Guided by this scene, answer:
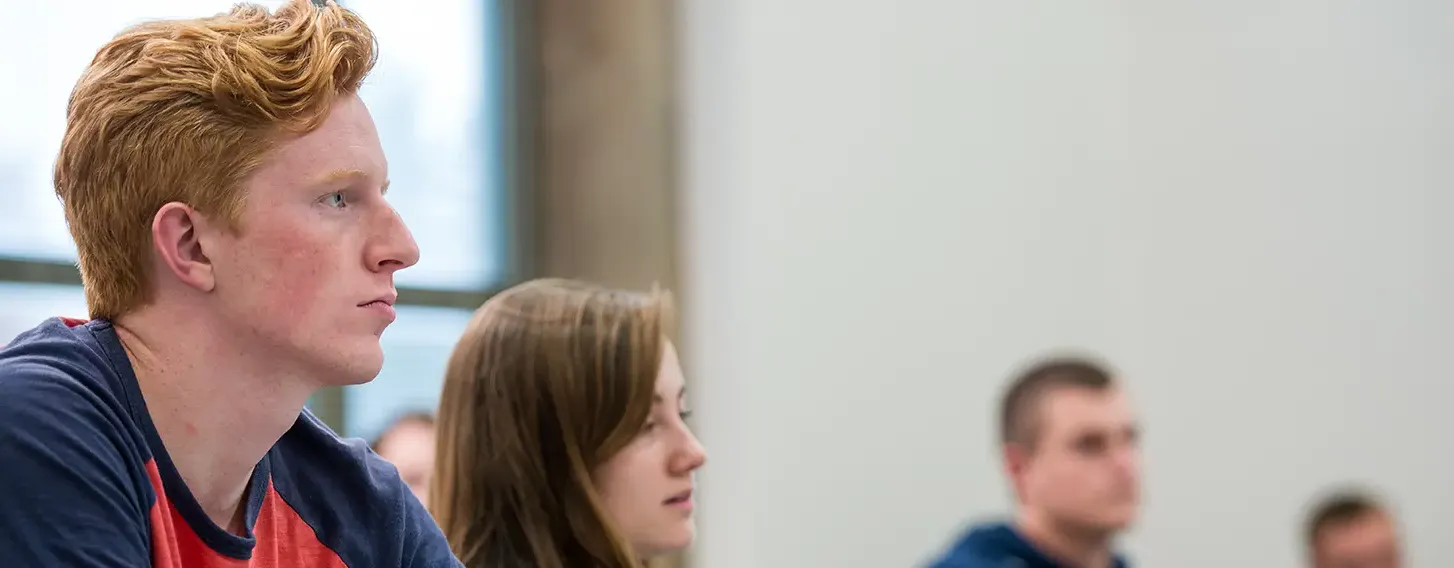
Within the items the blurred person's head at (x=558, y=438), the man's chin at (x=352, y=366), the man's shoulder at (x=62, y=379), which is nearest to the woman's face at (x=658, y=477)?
the blurred person's head at (x=558, y=438)

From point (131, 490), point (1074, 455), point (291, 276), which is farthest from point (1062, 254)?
point (131, 490)

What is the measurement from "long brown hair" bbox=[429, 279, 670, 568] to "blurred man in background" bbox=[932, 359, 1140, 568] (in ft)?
4.83

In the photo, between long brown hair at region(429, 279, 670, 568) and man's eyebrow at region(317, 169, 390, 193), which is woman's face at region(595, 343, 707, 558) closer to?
long brown hair at region(429, 279, 670, 568)

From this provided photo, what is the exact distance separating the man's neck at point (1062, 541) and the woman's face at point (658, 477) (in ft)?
4.65

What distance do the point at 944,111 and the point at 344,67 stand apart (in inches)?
106

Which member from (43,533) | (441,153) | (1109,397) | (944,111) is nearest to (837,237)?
(944,111)

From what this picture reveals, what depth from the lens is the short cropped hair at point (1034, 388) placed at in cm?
322

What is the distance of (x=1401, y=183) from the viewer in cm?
412

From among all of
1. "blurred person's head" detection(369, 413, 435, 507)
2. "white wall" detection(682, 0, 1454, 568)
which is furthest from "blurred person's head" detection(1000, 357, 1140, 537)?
"blurred person's head" detection(369, 413, 435, 507)

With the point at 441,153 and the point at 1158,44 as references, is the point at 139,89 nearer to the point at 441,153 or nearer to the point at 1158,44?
the point at 441,153

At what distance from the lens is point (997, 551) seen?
2.89m

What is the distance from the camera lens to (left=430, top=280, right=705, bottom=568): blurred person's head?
60.1 inches

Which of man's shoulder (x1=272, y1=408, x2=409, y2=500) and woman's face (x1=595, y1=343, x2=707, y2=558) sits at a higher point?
man's shoulder (x1=272, y1=408, x2=409, y2=500)

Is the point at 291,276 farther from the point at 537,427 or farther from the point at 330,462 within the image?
the point at 537,427
